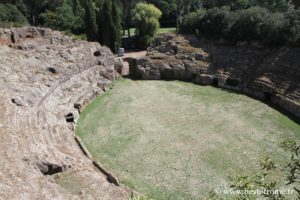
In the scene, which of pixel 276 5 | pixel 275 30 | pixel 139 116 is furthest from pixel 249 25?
pixel 139 116

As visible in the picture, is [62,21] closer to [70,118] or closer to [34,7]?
[34,7]

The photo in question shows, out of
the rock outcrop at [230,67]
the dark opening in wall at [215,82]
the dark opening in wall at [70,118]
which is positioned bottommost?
the dark opening in wall at [70,118]

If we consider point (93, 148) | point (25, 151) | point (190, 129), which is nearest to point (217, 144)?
point (190, 129)

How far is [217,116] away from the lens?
19.7m

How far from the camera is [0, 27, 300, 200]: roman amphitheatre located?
13.4 meters

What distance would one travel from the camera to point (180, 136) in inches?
695

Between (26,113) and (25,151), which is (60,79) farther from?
(25,151)

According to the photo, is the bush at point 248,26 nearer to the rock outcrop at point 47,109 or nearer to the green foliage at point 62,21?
the rock outcrop at point 47,109

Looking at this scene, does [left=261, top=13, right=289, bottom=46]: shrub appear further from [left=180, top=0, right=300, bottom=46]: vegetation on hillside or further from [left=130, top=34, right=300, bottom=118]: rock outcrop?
[left=130, top=34, right=300, bottom=118]: rock outcrop

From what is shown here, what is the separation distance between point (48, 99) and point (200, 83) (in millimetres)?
10413

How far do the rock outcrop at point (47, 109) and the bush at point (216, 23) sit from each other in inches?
297

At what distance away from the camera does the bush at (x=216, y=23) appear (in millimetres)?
27641

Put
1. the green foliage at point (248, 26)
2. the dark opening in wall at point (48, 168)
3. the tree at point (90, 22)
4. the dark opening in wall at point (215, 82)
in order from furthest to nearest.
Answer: the tree at point (90, 22) → the dark opening in wall at point (215, 82) → the green foliage at point (248, 26) → the dark opening in wall at point (48, 168)

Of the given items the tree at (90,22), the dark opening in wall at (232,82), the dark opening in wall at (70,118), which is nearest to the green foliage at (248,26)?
the dark opening in wall at (232,82)
